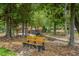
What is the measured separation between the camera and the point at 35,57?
13289 millimetres

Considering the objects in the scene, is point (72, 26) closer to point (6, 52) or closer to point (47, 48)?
point (47, 48)

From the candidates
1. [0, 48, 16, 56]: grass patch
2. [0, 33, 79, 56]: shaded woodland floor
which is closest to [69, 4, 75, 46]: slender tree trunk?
[0, 33, 79, 56]: shaded woodland floor

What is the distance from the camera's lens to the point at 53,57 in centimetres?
1328

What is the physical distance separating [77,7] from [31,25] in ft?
1.70

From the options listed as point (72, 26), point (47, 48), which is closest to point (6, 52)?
point (47, 48)

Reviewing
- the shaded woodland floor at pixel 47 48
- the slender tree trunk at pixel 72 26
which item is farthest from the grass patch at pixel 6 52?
the slender tree trunk at pixel 72 26

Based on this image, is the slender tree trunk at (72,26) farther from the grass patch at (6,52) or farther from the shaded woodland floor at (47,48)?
the grass patch at (6,52)

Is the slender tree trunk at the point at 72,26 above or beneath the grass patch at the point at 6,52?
above

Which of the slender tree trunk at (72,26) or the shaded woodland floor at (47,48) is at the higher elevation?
the slender tree trunk at (72,26)

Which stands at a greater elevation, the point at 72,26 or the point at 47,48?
the point at 72,26

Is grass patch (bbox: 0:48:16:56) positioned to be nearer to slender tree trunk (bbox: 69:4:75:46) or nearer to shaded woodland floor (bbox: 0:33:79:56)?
shaded woodland floor (bbox: 0:33:79:56)

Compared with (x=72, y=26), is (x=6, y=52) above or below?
below

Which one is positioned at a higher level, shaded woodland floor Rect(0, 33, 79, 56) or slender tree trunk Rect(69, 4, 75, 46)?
slender tree trunk Rect(69, 4, 75, 46)

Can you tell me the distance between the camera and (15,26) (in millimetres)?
13336
